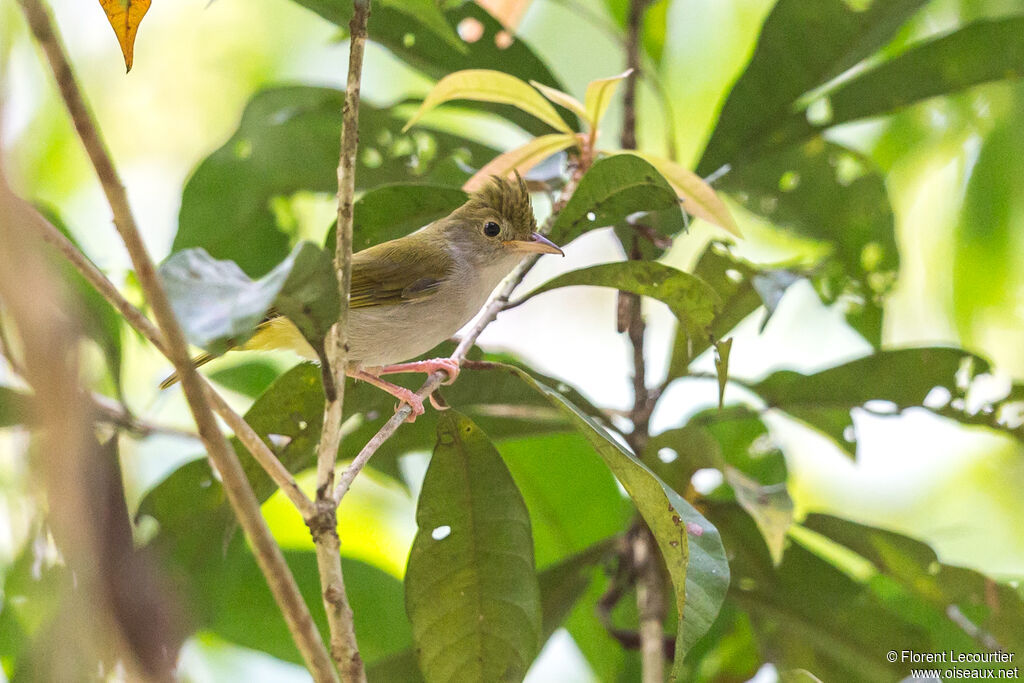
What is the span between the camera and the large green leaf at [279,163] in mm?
2266

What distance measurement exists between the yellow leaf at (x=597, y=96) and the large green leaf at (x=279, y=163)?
420 mm

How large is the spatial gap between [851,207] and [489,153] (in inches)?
39.4

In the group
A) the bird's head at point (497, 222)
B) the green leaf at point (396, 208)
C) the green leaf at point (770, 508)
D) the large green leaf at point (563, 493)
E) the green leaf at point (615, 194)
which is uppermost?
the bird's head at point (497, 222)

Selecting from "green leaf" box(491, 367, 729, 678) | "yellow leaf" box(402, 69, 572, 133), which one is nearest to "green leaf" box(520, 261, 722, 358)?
"green leaf" box(491, 367, 729, 678)

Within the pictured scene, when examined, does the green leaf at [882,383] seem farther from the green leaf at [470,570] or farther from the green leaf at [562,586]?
the green leaf at [470,570]

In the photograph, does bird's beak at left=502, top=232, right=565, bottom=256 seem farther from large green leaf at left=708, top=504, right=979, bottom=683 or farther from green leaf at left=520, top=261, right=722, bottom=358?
large green leaf at left=708, top=504, right=979, bottom=683

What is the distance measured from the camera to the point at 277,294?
1000 mm

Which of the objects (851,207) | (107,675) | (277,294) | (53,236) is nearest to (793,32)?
(851,207)

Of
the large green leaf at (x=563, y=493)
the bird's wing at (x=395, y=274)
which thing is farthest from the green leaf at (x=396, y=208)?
the large green leaf at (x=563, y=493)

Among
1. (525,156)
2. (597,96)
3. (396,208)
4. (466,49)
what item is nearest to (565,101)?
(597,96)

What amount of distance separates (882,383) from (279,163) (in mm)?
1596

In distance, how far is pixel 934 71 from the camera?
2227 millimetres

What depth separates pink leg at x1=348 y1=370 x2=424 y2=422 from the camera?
1.72 metres

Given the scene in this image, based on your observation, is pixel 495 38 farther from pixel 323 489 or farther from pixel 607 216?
pixel 323 489
